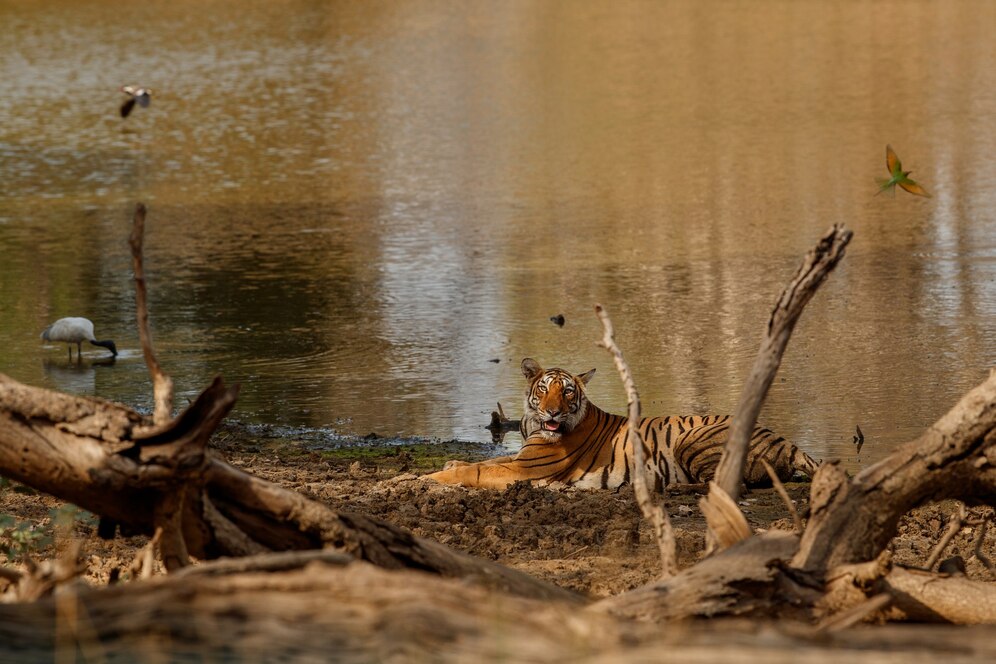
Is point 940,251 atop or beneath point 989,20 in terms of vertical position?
beneath

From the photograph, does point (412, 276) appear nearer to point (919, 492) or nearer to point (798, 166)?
point (798, 166)

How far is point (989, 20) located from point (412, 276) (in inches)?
998

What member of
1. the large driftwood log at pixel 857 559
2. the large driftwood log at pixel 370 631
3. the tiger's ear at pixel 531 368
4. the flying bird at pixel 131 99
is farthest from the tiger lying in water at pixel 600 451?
the flying bird at pixel 131 99

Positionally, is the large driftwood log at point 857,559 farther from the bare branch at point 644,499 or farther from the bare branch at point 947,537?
the bare branch at point 644,499

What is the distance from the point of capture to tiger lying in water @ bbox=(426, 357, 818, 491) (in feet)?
27.9

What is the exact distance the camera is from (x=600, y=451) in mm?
8805

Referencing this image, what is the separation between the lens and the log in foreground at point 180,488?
4.65m

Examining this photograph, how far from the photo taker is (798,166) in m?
20.3

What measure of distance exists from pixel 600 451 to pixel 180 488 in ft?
14.3

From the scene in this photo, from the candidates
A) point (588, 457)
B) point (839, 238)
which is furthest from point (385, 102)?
point (839, 238)

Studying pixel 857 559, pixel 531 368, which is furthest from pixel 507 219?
pixel 857 559

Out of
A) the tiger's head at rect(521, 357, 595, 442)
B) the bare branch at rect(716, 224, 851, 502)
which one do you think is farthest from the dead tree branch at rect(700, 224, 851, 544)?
the tiger's head at rect(521, 357, 595, 442)

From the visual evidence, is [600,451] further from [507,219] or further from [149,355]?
[507,219]

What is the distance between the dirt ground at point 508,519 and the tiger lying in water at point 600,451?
0.62 feet
